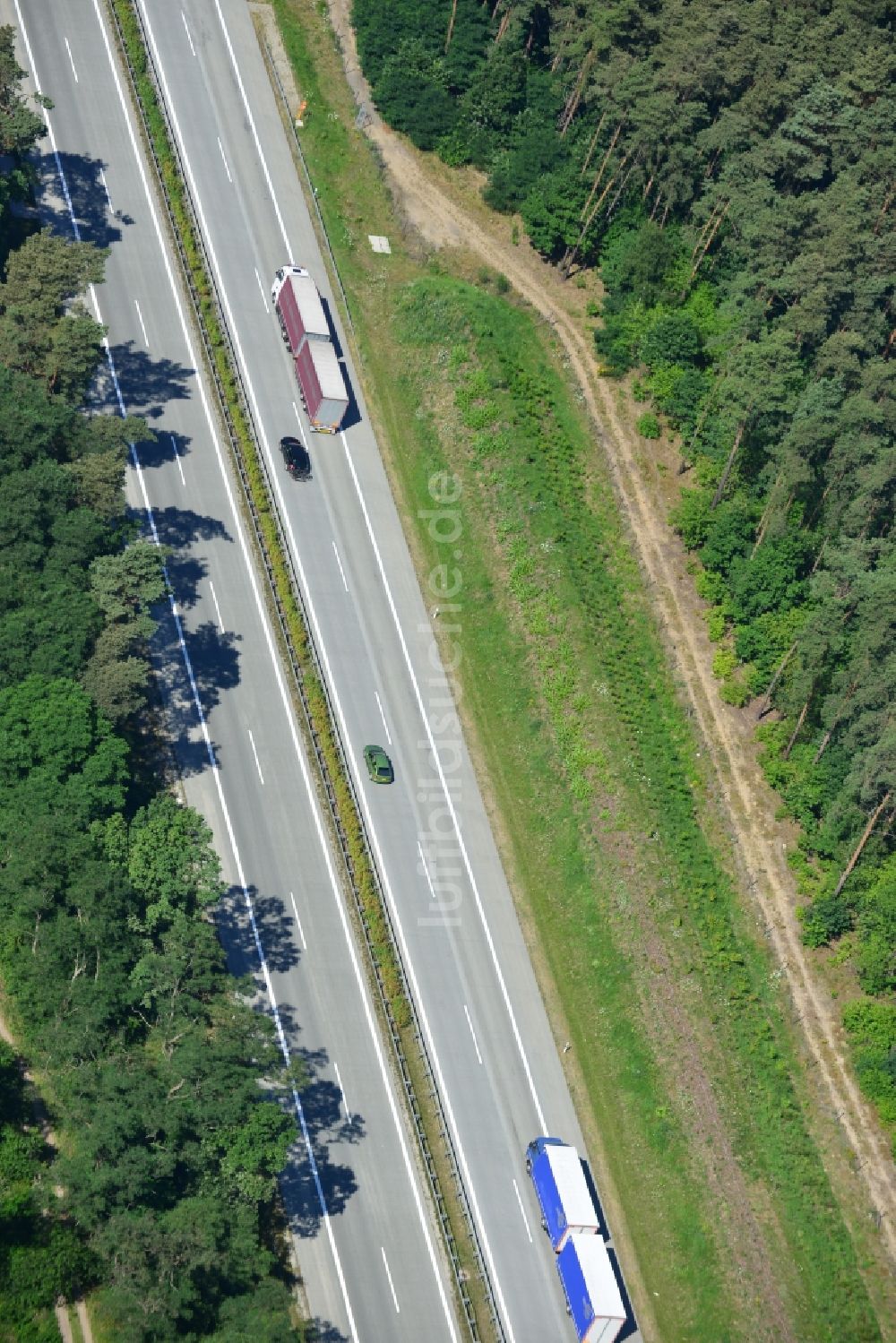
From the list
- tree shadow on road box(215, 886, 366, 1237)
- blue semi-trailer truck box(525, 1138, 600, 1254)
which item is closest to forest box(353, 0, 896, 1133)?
blue semi-trailer truck box(525, 1138, 600, 1254)

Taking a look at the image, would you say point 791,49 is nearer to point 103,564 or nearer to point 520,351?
point 520,351

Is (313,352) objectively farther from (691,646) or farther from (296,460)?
(691,646)

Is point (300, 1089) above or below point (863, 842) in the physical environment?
below

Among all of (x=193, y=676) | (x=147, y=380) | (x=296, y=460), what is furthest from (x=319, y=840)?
(x=147, y=380)

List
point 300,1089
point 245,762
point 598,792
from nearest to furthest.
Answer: point 300,1089 → point 245,762 → point 598,792

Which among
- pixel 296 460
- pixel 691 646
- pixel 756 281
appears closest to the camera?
pixel 296 460

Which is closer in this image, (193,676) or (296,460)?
(193,676)
